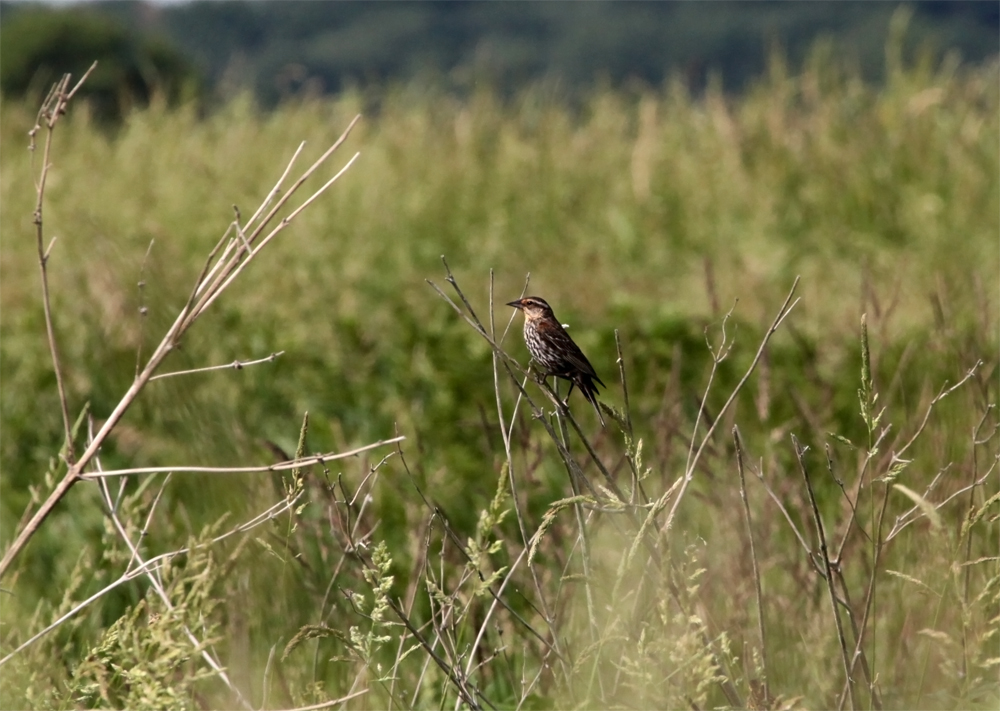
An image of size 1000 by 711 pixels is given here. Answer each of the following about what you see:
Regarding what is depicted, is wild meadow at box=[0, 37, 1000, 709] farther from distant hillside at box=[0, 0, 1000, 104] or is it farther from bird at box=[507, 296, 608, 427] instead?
distant hillside at box=[0, 0, 1000, 104]

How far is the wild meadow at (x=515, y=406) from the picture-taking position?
2.19 meters

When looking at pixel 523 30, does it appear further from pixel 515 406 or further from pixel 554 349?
pixel 515 406

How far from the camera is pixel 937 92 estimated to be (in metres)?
8.97

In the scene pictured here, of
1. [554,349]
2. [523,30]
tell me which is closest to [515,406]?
[554,349]

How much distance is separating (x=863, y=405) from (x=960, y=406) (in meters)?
1.93

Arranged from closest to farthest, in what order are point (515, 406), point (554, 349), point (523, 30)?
point (515, 406) → point (554, 349) → point (523, 30)

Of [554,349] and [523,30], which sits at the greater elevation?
[554,349]

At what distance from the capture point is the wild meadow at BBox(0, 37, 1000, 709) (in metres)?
2.19

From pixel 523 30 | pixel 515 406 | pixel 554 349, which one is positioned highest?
pixel 515 406

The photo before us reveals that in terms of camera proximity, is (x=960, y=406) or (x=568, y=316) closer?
(x=960, y=406)

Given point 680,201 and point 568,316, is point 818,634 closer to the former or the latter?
point 568,316

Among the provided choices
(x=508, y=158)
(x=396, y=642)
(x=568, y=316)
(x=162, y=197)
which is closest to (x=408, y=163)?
(x=508, y=158)

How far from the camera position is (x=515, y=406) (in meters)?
2.57

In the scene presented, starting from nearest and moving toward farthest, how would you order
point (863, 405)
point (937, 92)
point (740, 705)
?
point (863, 405) < point (740, 705) < point (937, 92)
